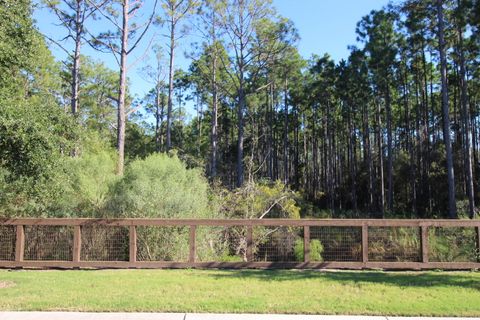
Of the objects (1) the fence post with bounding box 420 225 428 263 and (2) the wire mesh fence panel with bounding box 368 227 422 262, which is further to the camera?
(2) the wire mesh fence panel with bounding box 368 227 422 262

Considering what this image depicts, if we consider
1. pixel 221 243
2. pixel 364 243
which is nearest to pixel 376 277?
pixel 364 243

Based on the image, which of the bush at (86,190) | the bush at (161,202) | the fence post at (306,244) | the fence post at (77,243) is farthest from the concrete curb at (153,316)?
the bush at (86,190)

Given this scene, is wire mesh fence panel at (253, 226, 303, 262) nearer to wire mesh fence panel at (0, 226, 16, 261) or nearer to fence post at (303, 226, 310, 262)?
fence post at (303, 226, 310, 262)

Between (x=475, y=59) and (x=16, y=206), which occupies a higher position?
(x=475, y=59)

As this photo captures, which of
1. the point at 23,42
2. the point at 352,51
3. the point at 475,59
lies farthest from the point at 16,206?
the point at 352,51

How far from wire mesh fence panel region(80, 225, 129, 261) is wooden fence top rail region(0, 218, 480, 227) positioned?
1.35 feet

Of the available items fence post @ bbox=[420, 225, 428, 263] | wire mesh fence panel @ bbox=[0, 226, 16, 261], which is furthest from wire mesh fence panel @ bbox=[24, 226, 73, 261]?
fence post @ bbox=[420, 225, 428, 263]

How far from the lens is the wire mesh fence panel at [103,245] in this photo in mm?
11461

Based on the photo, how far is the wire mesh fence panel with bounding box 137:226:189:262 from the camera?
12.1 m

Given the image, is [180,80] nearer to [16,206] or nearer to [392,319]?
[16,206]

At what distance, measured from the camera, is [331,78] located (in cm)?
4350

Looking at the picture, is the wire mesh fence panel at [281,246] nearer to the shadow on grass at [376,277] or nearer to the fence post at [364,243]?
the shadow on grass at [376,277]

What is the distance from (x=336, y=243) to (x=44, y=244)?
7715 mm

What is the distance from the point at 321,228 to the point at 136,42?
13.6m
